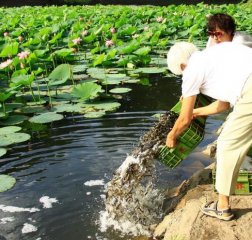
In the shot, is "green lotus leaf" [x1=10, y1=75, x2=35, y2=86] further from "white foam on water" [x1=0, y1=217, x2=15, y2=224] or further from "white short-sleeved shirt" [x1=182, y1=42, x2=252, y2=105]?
"white short-sleeved shirt" [x1=182, y1=42, x2=252, y2=105]

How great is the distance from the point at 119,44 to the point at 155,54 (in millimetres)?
1413

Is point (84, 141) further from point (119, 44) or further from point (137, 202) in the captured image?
point (119, 44)

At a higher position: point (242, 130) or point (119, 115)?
point (242, 130)

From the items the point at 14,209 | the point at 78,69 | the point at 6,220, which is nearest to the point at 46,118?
the point at 14,209

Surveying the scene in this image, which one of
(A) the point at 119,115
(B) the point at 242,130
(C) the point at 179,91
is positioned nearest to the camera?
(B) the point at 242,130

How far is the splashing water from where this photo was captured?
352 centimetres

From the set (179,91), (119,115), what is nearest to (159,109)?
(119,115)

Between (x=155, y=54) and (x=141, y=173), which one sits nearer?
(x=141, y=173)

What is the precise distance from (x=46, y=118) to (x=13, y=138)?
29.7 inches

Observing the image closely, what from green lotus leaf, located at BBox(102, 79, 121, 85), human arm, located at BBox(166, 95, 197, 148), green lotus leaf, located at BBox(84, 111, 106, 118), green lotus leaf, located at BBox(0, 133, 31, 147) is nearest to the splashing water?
human arm, located at BBox(166, 95, 197, 148)

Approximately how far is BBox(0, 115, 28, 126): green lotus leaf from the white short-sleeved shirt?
11.6 feet

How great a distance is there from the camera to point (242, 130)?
2.73m

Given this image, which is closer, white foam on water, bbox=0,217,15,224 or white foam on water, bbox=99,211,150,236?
white foam on water, bbox=99,211,150,236

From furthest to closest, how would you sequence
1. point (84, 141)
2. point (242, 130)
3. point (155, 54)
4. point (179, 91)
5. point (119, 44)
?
point (155, 54) → point (119, 44) → point (179, 91) → point (84, 141) → point (242, 130)
